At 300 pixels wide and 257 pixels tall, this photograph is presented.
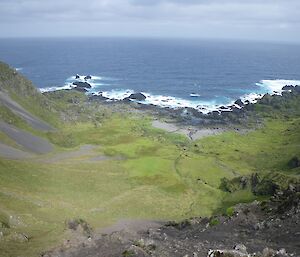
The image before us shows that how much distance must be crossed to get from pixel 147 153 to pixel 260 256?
252 feet

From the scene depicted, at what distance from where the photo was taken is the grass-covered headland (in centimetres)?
6334

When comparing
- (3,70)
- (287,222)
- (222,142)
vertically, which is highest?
(3,70)

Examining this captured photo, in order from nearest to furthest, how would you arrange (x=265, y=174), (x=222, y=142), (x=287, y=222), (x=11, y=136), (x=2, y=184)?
(x=287, y=222) < (x=2, y=184) < (x=265, y=174) < (x=11, y=136) < (x=222, y=142)

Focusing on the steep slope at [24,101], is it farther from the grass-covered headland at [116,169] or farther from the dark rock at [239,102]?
the dark rock at [239,102]

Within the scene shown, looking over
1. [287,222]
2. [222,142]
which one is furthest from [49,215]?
[222,142]

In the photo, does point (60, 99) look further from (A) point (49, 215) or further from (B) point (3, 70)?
(A) point (49, 215)

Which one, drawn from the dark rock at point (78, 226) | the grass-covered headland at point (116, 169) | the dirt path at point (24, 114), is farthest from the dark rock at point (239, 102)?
the dark rock at point (78, 226)

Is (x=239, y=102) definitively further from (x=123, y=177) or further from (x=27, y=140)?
(x=27, y=140)

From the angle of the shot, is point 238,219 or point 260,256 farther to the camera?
point 238,219

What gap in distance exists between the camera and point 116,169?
299 feet

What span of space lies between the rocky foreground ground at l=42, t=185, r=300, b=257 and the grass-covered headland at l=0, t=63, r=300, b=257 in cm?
514

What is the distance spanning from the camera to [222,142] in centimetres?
12388

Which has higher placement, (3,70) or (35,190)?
(3,70)

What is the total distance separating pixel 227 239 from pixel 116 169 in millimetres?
51657
